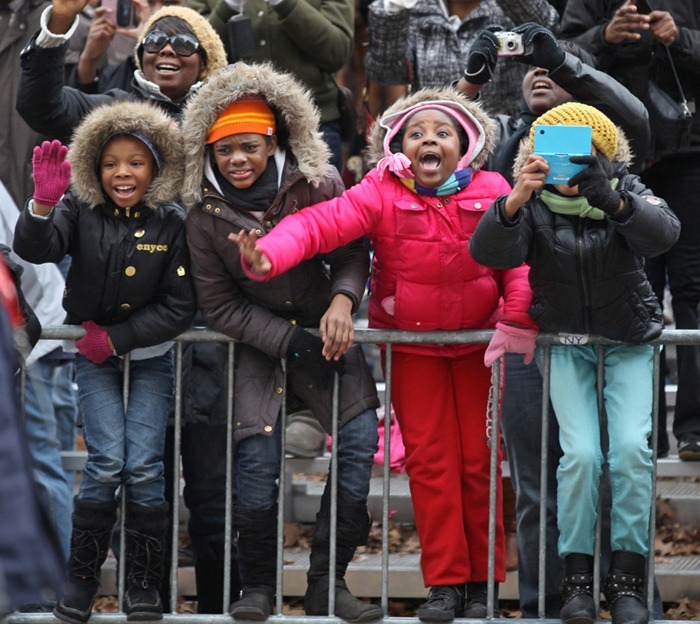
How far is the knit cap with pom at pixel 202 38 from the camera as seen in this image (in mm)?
6855

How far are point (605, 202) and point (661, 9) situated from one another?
78.2 inches

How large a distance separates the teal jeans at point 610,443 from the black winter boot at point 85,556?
1813mm

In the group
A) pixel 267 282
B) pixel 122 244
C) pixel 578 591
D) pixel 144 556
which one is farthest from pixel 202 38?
pixel 578 591

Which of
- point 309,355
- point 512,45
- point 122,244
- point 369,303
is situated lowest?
point 309,355

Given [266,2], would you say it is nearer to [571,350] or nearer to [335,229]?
[335,229]

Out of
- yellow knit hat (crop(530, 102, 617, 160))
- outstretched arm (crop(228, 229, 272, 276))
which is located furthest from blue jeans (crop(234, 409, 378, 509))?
yellow knit hat (crop(530, 102, 617, 160))

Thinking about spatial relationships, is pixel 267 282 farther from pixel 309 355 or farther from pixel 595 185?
pixel 595 185

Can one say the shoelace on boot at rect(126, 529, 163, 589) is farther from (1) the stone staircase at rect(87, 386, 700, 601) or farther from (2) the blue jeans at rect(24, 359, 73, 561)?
(1) the stone staircase at rect(87, 386, 700, 601)

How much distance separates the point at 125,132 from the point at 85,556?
5.71 feet

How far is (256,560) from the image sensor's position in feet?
19.3

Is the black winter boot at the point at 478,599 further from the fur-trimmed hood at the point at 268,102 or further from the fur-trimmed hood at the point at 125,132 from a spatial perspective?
the fur-trimmed hood at the point at 125,132

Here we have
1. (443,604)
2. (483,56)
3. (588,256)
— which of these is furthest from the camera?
(483,56)

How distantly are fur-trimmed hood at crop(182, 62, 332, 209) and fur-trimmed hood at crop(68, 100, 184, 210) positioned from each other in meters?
0.10

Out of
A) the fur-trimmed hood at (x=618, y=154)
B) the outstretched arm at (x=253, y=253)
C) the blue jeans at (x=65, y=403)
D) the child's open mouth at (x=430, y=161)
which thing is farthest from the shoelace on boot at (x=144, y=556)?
the fur-trimmed hood at (x=618, y=154)
